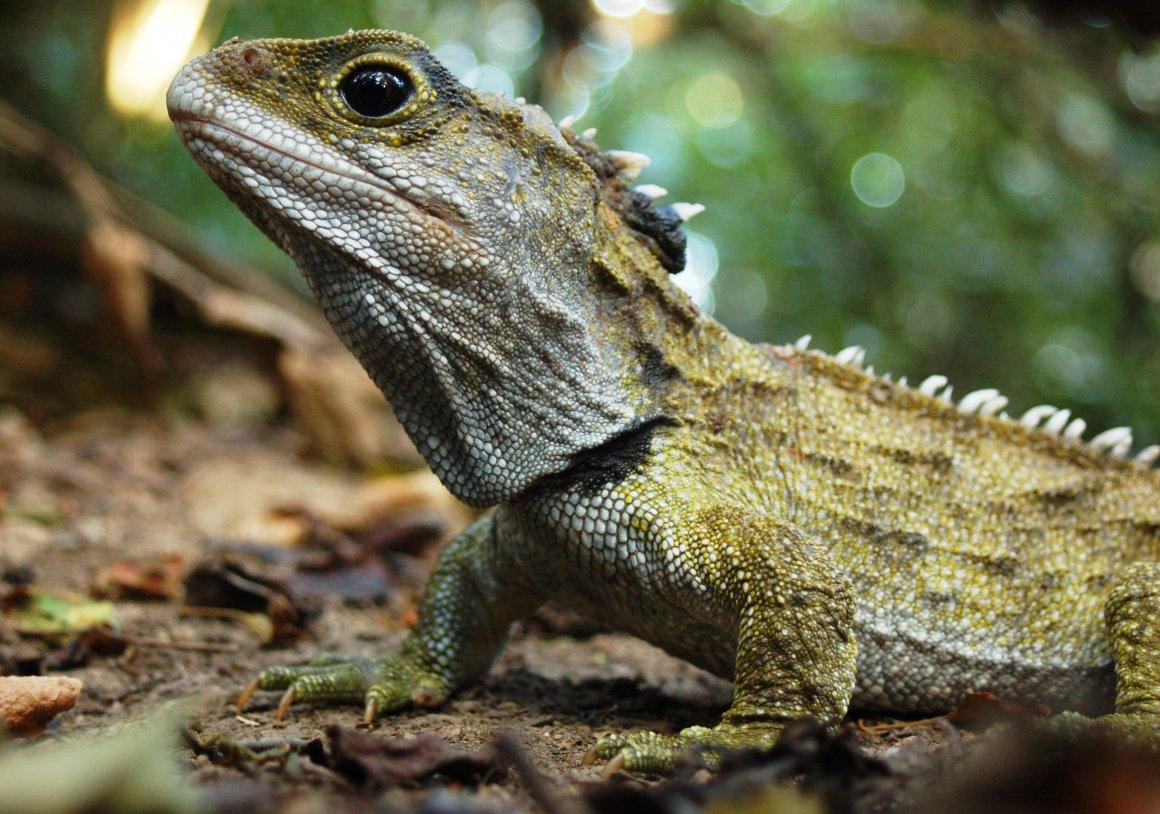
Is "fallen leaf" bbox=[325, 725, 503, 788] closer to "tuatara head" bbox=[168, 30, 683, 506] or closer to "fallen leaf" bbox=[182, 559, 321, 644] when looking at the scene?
"tuatara head" bbox=[168, 30, 683, 506]

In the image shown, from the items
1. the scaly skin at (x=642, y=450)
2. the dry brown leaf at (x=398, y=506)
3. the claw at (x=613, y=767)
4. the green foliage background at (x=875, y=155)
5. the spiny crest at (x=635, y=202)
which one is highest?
the green foliage background at (x=875, y=155)

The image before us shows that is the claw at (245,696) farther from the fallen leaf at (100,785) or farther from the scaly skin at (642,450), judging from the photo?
the fallen leaf at (100,785)

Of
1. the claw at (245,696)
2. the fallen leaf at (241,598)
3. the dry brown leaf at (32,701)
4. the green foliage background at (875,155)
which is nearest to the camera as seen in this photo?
the dry brown leaf at (32,701)

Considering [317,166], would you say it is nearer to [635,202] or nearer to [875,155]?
[635,202]

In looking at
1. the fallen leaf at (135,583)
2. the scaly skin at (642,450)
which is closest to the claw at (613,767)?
the scaly skin at (642,450)

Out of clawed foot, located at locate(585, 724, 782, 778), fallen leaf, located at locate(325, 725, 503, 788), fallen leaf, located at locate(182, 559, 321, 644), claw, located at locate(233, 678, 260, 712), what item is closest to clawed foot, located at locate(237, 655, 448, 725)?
claw, located at locate(233, 678, 260, 712)

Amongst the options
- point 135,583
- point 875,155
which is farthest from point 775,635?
point 875,155
